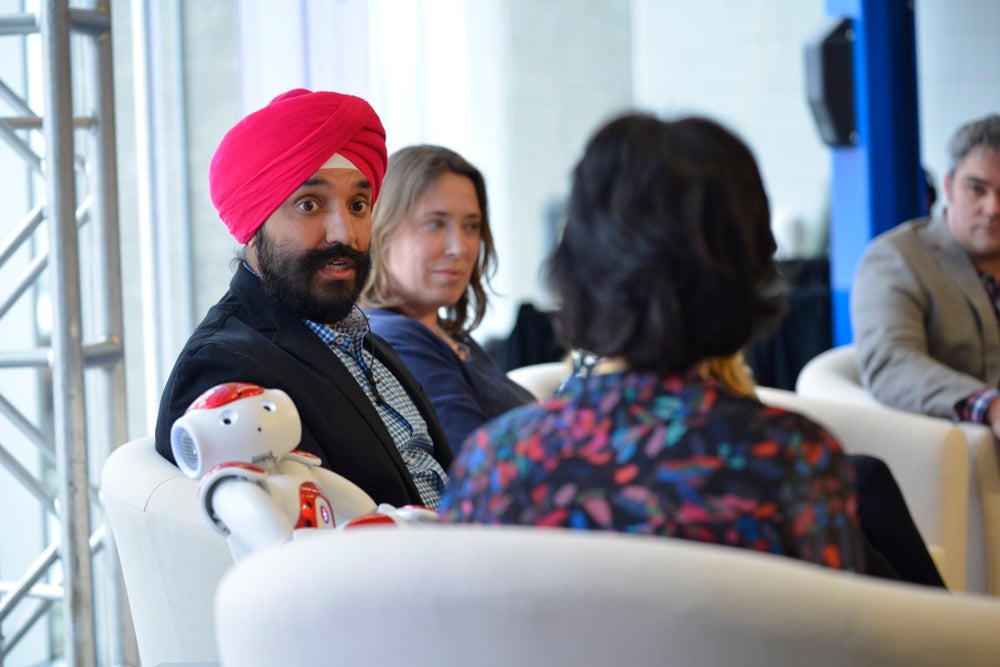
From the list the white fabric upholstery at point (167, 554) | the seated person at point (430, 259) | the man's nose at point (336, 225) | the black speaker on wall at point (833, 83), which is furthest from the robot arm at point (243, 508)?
the black speaker on wall at point (833, 83)

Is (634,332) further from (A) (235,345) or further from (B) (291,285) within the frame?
(B) (291,285)

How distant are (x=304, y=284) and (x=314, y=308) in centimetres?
4

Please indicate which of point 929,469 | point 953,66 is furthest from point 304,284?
point 953,66

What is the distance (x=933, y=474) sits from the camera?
2713mm

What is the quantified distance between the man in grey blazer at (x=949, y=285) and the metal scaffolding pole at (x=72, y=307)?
72.2 inches

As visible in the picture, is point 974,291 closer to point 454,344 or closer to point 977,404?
point 977,404

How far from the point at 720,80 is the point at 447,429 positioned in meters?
4.69

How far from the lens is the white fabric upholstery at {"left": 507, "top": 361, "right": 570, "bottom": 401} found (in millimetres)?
3037

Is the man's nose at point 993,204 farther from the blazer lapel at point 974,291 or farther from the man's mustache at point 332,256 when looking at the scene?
the man's mustache at point 332,256

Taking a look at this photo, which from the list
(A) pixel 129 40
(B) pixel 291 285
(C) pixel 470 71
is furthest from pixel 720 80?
(B) pixel 291 285

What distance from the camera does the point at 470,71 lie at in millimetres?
5516

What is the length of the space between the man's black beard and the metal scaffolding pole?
1.53 feet

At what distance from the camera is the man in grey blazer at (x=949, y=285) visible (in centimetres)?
313

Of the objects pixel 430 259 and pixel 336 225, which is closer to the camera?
pixel 336 225
